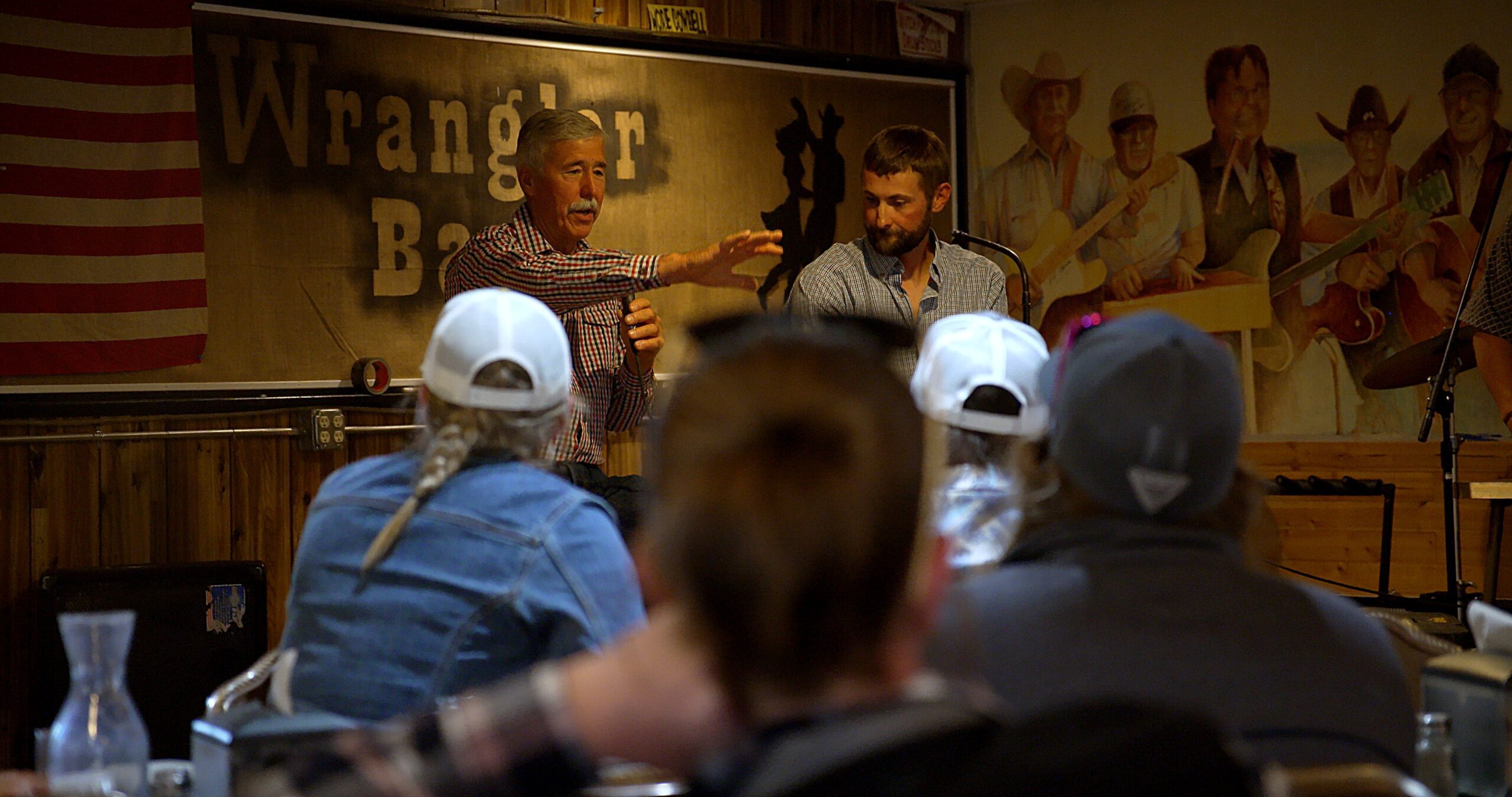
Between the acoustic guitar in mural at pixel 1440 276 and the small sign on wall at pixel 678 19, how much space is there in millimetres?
3035

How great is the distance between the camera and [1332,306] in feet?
19.4

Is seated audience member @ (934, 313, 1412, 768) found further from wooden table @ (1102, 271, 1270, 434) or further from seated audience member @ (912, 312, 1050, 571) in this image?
wooden table @ (1102, 271, 1270, 434)

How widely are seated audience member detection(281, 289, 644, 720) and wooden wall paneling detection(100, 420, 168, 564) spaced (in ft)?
9.24

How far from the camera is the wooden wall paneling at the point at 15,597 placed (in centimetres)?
416

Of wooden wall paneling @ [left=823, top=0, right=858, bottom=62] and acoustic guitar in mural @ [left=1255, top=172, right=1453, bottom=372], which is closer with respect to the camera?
acoustic guitar in mural @ [left=1255, top=172, right=1453, bottom=372]

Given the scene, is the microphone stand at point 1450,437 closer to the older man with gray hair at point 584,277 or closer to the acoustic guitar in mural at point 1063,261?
the acoustic guitar in mural at point 1063,261

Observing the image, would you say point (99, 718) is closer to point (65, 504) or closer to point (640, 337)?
point (640, 337)

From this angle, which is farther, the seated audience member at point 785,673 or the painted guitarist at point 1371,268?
the painted guitarist at point 1371,268

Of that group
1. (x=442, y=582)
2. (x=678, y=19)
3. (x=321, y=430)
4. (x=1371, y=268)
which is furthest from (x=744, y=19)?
(x=442, y=582)

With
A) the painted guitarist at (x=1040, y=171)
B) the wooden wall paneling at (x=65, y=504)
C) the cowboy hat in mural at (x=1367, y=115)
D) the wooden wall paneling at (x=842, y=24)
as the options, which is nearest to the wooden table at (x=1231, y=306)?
the painted guitarist at (x=1040, y=171)

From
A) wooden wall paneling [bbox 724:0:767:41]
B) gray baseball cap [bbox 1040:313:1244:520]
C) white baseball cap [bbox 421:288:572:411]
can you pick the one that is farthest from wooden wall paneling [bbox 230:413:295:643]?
gray baseball cap [bbox 1040:313:1244:520]

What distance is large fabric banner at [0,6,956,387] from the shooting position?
180 inches

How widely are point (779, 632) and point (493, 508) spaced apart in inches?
43.6

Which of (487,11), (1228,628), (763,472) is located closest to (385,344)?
(487,11)
